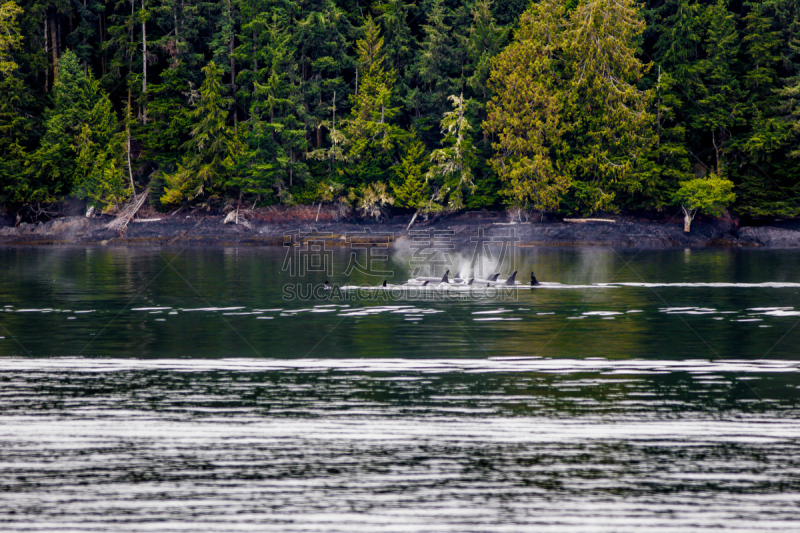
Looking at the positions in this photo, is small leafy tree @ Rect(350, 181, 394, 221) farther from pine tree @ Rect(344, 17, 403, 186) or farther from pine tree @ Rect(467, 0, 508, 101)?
pine tree @ Rect(467, 0, 508, 101)

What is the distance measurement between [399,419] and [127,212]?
6889 cm

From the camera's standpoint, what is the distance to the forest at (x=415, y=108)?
72812mm

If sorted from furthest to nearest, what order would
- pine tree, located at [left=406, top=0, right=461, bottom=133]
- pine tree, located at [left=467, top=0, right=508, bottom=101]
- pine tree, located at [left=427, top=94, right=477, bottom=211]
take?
pine tree, located at [left=406, top=0, right=461, bottom=133]
pine tree, located at [left=467, top=0, right=508, bottom=101]
pine tree, located at [left=427, top=94, right=477, bottom=211]

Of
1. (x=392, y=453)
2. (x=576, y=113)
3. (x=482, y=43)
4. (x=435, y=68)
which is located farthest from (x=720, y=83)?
(x=392, y=453)

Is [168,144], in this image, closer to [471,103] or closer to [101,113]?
[101,113]

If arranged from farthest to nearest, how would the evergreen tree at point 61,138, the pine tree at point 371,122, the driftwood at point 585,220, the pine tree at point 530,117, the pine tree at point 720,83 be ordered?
the pine tree at point 371,122, the evergreen tree at point 61,138, the pine tree at point 720,83, the driftwood at point 585,220, the pine tree at point 530,117

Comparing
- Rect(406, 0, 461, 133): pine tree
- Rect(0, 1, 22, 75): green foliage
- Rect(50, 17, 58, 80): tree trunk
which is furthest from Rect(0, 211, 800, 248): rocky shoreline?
Rect(50, 17, 58, 80): tree trunk

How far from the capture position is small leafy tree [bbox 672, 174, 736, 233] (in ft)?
231

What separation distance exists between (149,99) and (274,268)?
43.3 meters

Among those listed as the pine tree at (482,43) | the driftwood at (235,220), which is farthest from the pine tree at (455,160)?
the driftwood at (235,220)

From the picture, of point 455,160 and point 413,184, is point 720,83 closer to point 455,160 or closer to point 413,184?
point 455,160

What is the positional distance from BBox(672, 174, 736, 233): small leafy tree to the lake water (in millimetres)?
45467

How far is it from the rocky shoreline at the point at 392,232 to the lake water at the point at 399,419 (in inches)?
1727

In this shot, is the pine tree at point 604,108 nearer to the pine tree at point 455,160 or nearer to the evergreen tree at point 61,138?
the pine tree at point 455,160
